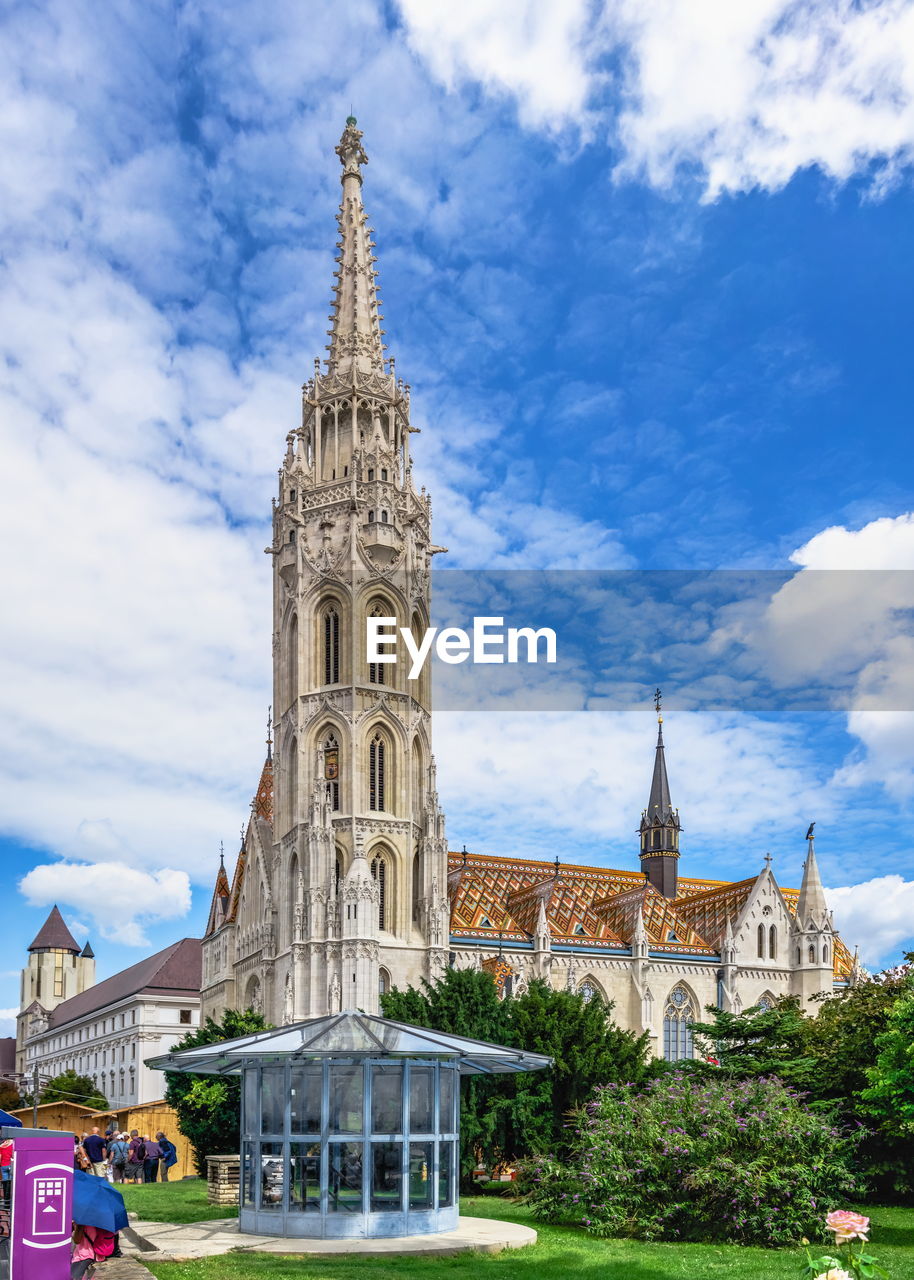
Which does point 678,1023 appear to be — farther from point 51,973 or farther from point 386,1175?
point 51,973

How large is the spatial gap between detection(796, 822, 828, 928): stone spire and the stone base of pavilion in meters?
55.8

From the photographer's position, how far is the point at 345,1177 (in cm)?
1897

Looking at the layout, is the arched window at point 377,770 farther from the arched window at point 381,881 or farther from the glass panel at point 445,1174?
the glass panel at point 445,1174

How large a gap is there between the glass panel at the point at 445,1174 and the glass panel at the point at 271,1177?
235 centimetres

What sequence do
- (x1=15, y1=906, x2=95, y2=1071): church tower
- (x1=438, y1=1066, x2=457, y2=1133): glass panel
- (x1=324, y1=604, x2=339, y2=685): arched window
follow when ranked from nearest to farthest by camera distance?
(x1=438, y1=1066, x2=457, y2=1133): glass panel
(x1=324, y1=604, x2=339, y2=685): arched window
(x1=15, y1=906, x2=95, y2=1071): church tower

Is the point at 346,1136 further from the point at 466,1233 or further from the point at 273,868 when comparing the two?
the point at 273,868

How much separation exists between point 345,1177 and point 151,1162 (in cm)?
1774

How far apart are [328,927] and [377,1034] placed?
38392 mm

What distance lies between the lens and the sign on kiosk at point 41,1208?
11414mm

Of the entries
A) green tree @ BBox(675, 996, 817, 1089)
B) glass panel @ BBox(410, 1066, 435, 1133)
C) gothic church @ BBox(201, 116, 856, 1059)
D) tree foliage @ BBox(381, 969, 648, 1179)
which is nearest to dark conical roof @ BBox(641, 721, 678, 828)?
gothic church @ BBox(201, 116, 856, 1059)

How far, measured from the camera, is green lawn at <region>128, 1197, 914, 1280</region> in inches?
624

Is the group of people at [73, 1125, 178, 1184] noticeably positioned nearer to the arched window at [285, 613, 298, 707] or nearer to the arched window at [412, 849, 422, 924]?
the arched window at [412, 849, 422, 924]

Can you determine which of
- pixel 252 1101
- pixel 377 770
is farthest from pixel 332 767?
pixel 252 1101

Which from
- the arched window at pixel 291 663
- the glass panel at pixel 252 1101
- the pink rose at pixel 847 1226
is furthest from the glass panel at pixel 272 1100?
the arched window at pixel 291 663
